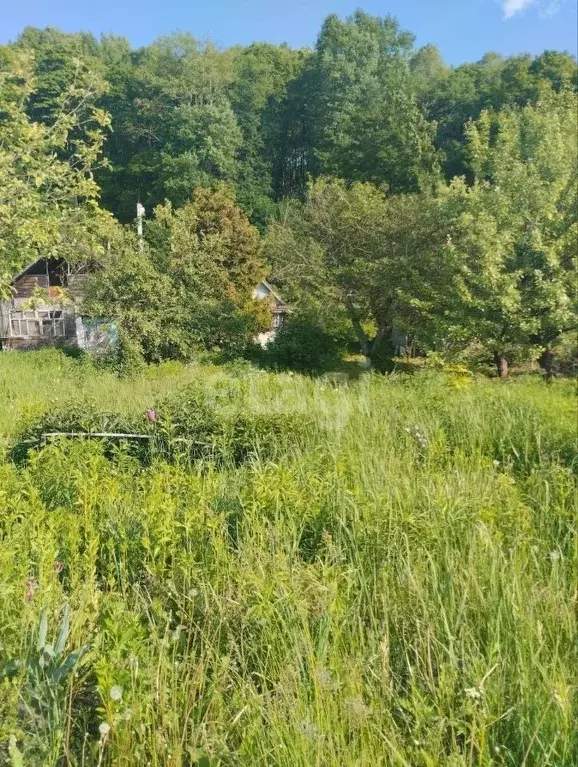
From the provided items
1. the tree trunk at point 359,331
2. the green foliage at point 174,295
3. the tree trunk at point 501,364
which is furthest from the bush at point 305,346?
the tree trunk at point 501,364

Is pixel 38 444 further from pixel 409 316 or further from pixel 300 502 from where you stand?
pixel 409 316

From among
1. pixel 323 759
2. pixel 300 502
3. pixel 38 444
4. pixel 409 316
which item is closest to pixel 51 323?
pixel 409 316

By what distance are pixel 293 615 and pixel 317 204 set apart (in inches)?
757

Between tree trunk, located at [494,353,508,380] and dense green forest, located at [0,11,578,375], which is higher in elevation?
dense green forest, located at [0,11,578,375]

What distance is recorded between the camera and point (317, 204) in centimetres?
1991

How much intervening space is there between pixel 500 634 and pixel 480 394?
4.59 meters

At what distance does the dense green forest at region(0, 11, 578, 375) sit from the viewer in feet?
25.3

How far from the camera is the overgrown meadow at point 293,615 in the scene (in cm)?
168

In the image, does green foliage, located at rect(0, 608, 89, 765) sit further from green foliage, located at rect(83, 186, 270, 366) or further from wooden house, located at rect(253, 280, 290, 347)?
wooden house, located at rect(253, 280, 290, 347)

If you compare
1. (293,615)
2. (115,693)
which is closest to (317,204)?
(293,615)

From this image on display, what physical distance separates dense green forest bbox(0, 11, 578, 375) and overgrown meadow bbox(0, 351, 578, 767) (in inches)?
191

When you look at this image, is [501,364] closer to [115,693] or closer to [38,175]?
[38,175]

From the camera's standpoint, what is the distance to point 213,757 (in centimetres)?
162

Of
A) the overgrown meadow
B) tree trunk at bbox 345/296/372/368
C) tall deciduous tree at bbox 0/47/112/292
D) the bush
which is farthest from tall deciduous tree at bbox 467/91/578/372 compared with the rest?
tall deciduous tree at bbox 0/47/112/292
